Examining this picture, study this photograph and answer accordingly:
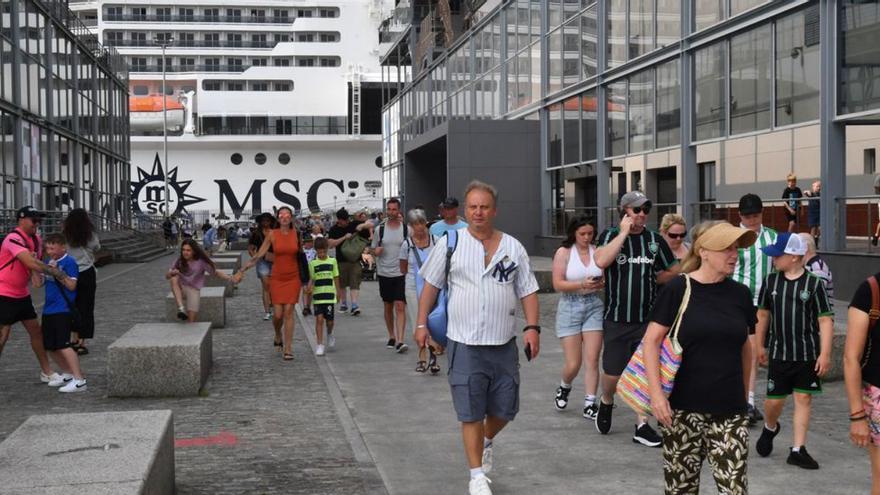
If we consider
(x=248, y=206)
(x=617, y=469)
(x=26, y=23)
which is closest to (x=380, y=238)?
(x=617, y=469)

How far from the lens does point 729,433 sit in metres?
4.61

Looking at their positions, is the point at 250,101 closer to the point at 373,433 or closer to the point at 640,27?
the point at 640,27

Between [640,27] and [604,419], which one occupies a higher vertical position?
[640,27]

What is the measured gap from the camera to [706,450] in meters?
4.74

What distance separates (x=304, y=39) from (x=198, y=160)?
517 inches

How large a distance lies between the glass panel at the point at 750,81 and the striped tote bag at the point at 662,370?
15084mm

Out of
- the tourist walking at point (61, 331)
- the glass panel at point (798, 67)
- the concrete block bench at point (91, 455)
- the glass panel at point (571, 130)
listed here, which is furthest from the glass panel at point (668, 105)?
the concrete block bench at point (91, 455)

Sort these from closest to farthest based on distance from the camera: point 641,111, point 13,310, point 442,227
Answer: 1. point 13,310
2. point 442,227
3. point 641,111

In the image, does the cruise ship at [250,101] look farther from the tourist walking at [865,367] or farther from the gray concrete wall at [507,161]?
the tourist walking at [865,367]

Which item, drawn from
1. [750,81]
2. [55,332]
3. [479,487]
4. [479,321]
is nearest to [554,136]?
[750,81]

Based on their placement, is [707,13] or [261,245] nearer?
[261,245]

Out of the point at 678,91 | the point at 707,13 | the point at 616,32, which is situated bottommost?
the point at 678,91

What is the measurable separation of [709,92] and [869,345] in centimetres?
1724

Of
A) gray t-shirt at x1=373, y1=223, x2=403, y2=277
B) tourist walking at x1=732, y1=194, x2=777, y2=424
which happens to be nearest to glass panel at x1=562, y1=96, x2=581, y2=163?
gray t-shirt at x1=373, y1=223, x2=403, y2=277
